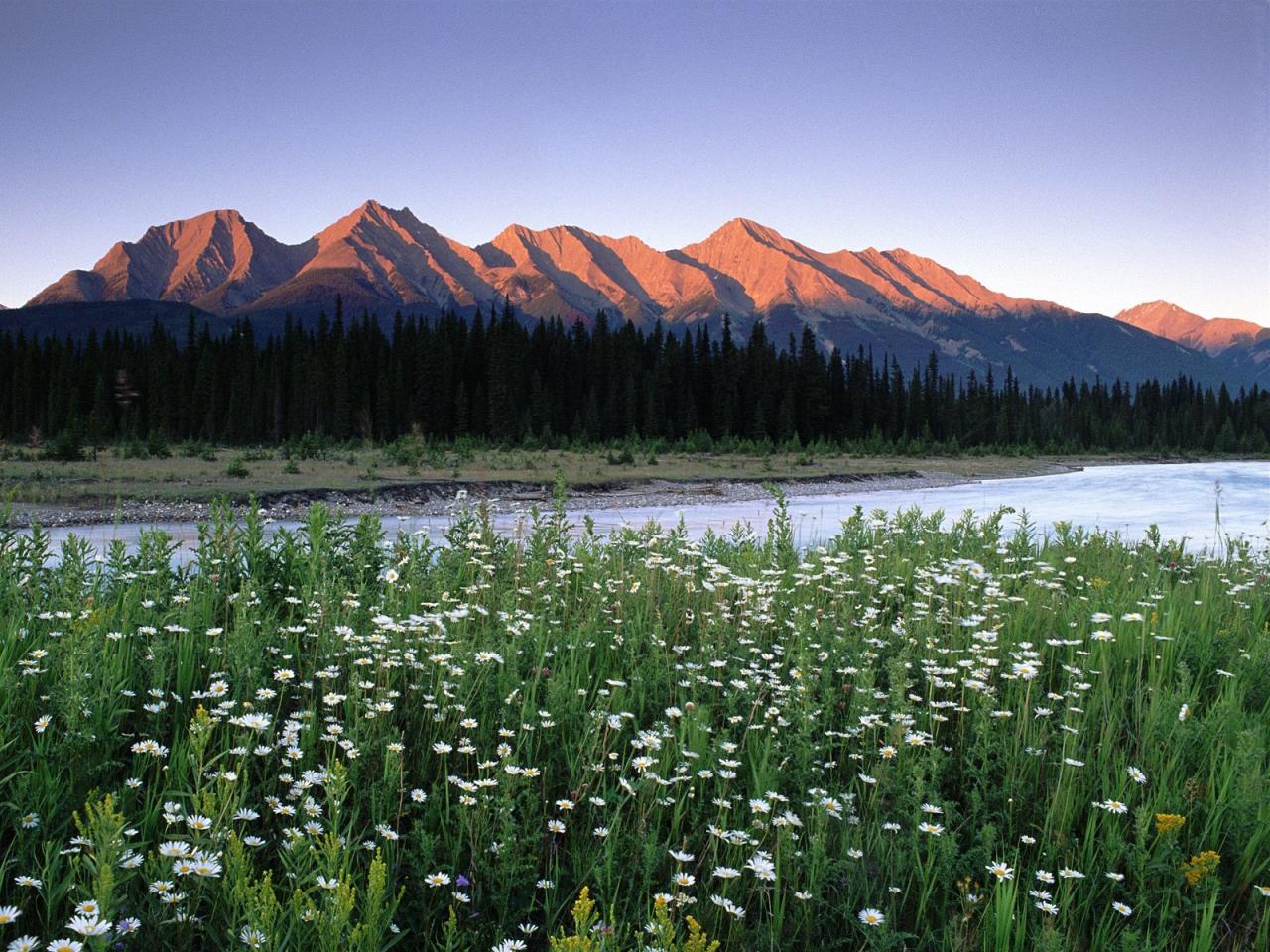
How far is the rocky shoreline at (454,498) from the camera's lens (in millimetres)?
20656

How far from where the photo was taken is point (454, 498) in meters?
25.6

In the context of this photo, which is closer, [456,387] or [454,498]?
[454,498]

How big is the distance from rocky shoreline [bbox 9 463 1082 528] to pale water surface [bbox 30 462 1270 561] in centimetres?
118

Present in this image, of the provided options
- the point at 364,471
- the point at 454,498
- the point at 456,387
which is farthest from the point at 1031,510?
the point at 456,387

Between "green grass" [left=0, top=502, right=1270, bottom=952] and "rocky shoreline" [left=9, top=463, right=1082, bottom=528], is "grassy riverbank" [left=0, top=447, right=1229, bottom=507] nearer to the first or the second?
"rocky shoreline" [left=9, top=463, right=1082, bottom=528]

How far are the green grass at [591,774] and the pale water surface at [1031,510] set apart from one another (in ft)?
15.3

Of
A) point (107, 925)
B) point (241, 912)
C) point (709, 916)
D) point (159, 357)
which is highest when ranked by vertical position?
point (159, 357)

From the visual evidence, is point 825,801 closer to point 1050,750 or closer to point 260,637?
point 1050,750

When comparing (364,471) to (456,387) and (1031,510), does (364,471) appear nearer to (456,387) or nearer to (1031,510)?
(1031,510)

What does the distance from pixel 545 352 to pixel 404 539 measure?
303ft

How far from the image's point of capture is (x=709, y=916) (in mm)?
3381

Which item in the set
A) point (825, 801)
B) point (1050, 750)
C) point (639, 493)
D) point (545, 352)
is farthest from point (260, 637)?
point (545, 352)

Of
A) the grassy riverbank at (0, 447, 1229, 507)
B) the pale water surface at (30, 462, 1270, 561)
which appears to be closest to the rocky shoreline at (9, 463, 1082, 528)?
the grassy riverbank at (0, 447, 1229, 507)

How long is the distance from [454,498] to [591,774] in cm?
2215
